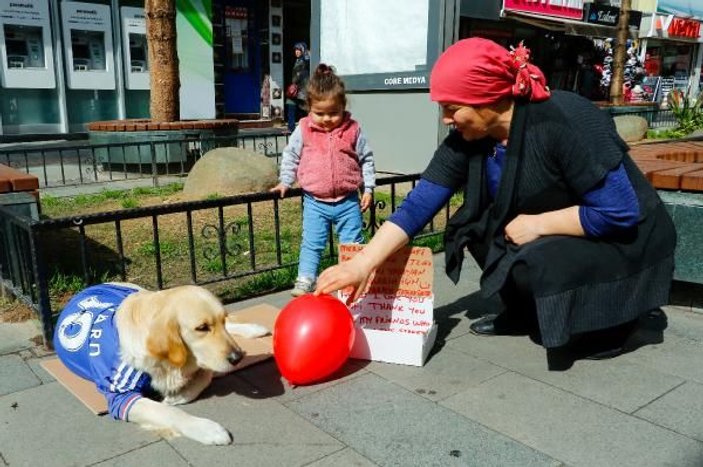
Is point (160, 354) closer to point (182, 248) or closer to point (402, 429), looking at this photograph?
point (402, 429)

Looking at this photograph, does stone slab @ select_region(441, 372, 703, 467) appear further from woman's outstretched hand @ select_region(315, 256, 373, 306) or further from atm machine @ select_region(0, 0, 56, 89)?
atm machine @ select_region(0, 0, 56, 89)

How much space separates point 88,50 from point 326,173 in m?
12.0

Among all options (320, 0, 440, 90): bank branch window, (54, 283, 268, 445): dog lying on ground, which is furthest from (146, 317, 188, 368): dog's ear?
(320, 0, 440, 90): bank branch window

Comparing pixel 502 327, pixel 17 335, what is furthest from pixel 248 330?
pixel 502 327

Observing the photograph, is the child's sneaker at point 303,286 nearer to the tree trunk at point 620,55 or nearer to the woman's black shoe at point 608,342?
the woman's black shoe at point 608,342

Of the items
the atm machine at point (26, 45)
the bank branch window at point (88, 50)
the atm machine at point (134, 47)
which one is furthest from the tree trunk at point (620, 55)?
the atm machine at point (26, 45)

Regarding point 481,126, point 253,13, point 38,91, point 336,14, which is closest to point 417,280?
point 481,126

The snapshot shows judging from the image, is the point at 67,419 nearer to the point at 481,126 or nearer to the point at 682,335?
the point at 481,126

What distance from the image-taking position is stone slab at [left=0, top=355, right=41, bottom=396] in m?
3.02

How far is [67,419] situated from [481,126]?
88.5 inches

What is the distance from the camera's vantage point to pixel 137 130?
9320mm

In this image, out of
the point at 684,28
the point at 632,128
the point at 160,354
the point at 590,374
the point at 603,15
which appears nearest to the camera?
the point at 160,354

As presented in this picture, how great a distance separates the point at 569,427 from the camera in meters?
2.62

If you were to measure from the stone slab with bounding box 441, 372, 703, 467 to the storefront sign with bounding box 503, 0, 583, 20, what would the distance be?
896 centimetres
